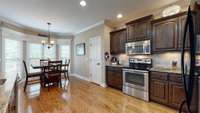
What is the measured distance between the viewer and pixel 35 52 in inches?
271

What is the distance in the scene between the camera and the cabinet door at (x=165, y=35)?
311 centimetres

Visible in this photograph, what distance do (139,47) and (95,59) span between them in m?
2.27

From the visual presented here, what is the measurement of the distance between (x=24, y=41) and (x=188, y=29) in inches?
264

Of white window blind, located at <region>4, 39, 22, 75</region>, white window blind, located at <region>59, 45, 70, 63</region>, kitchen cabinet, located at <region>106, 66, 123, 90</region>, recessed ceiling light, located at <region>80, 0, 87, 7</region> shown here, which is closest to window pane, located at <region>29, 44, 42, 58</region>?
white window blind, located at <region>4, 39, 22, 75</region>

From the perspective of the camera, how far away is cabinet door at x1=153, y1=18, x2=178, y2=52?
3109mm

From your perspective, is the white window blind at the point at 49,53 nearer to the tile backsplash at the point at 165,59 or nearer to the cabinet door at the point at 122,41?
the cabinet door at the point at 122,41

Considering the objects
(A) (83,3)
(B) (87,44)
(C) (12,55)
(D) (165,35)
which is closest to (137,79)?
(D) (165,35)

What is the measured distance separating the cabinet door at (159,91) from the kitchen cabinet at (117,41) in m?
1.78

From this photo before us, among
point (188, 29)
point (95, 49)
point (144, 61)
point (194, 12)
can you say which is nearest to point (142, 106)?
point (144, 61)

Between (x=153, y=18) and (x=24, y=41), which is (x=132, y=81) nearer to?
(x=153, y=18)

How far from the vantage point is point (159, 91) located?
10.3 feet

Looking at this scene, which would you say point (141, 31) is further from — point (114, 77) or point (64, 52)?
point (64, 52)

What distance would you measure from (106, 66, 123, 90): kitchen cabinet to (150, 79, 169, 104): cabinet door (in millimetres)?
1224

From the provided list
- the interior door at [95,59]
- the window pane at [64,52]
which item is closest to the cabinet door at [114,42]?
the interior door at [95,59]
